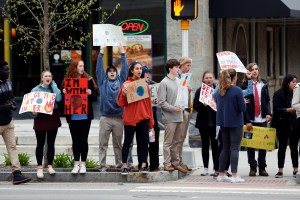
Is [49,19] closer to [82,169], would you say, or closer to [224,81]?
[82,169]

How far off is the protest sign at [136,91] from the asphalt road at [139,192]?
1.39 metres

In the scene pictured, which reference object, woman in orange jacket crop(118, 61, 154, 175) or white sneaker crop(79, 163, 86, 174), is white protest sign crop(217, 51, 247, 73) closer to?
woman in orange jacket crop(118, 61, 154, 175)

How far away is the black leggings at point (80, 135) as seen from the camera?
619 inches

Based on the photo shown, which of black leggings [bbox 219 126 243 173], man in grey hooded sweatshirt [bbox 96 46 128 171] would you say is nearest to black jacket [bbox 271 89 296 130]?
black leggings [bbox 219 126 243 173]

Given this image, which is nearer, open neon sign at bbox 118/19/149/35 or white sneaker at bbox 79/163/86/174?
white sneaker at bbox 79/163/86/174

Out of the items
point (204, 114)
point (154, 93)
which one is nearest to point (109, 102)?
point (154, 93)

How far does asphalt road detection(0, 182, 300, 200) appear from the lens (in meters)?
13.5

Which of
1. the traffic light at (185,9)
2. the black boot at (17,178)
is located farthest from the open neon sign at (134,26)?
the black boot at (17,178)

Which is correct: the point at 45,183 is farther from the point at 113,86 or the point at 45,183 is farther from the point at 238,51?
the point at 238,51

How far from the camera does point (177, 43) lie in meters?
23.6

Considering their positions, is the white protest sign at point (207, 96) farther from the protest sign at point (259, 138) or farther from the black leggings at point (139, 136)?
the black leggings at point (139, 136)

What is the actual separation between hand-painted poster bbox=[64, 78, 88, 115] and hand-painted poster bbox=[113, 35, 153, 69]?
26.4 feet

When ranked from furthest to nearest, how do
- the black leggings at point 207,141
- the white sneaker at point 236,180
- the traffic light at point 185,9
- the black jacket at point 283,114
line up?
the traffic light at point 185,9
the black leggings at point 207,141
the black jacket at point 283,114
the white sneaker at point 236,180

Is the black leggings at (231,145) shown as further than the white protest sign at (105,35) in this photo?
No
